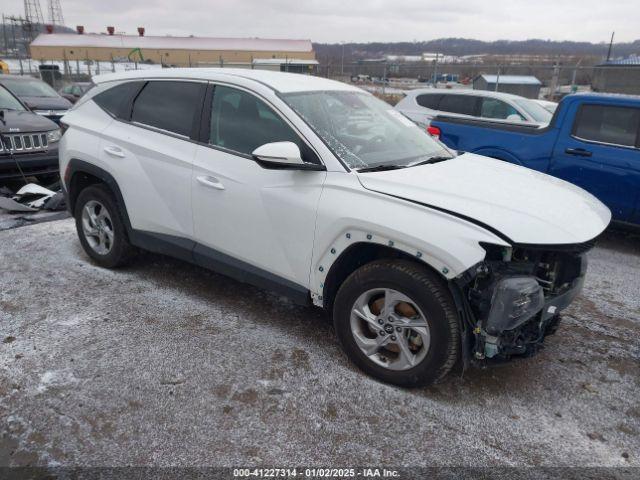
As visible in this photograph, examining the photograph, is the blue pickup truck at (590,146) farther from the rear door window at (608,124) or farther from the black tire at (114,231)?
the black tire at (114,231)

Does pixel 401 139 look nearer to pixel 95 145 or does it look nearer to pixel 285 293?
pixel 285 293

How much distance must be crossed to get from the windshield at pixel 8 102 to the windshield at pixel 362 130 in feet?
21.5

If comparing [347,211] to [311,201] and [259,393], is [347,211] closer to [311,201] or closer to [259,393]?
[311,201]

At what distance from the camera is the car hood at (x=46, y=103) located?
1089 cm

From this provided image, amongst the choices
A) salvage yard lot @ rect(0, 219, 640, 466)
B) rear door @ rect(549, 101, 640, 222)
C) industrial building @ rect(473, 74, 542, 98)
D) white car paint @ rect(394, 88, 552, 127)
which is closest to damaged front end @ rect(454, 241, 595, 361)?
salvage yard lot @ rect(0, 219, 640, 466)

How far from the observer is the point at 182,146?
3.72 meters

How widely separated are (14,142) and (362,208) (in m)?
6.01

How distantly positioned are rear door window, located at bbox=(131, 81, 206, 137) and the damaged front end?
2.38m

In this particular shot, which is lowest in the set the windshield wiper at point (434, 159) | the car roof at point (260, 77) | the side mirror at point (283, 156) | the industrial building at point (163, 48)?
the windshield wiper at point (434, 159)

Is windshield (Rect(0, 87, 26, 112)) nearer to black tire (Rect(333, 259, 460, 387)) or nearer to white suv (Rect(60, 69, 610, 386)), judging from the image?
white suv (Rect(60, 69, 610, 386))

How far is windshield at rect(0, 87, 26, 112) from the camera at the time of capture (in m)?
7.83

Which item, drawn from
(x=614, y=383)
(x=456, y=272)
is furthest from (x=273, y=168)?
(x=614, y=383)

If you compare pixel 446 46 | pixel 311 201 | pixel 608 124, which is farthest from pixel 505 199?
pixel 446 46

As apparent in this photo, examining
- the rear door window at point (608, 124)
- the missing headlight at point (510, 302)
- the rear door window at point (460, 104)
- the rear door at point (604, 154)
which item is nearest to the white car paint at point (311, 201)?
the missing headlight at point (510, 302)
